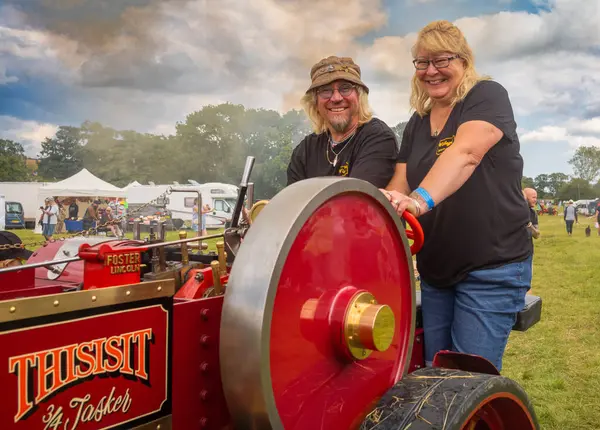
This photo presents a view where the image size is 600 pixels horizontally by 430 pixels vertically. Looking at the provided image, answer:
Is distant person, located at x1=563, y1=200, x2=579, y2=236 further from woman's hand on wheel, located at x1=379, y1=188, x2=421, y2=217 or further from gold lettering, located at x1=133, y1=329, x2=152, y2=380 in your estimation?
gold lettering, located at x1=133, y1=329, x2=152, y2=380

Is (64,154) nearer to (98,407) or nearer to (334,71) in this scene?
(334,71)

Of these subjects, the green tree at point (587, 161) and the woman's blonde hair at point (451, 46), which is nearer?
the woman's blonde hair at point (451, 46)

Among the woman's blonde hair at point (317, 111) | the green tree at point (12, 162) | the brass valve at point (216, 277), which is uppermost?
the green tree at point (12, 162)

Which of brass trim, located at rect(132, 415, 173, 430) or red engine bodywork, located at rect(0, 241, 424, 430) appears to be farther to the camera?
brass trim, located at rect(132, 415, 173, 430)

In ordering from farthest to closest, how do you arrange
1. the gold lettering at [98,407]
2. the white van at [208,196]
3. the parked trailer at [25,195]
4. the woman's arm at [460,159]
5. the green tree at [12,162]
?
the green tree at [12,162] → the parked trailer at [25,195] → the white van at [208,196] → the woman's arm at [460,159] → the gold lettering at [98,407]

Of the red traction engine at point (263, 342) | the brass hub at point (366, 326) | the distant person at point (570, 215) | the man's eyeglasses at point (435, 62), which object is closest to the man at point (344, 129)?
the man's eyeglasses at point (435, 62)

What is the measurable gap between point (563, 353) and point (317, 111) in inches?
152

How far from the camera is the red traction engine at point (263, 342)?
3.62 feet

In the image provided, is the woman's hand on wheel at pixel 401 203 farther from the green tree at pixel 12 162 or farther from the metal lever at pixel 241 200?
the green tree at pixel 12 162

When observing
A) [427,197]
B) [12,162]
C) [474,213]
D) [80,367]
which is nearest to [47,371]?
[80,367]

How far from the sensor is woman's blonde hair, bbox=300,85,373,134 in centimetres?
243

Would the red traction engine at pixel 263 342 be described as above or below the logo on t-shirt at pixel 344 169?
below

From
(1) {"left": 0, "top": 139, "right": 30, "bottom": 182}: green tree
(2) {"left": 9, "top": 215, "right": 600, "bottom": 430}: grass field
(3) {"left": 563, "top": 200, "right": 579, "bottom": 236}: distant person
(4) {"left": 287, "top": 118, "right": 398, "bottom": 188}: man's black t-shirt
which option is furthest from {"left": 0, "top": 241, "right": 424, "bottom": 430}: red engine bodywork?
(1) {"left": 0, "top": 139, "right": 30, "bottom": 182}: green tree

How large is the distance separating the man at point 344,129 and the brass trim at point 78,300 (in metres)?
1.16
